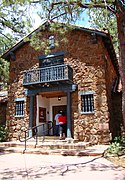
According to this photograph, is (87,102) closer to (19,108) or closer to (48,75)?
(48,75)

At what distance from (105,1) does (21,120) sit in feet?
30.7

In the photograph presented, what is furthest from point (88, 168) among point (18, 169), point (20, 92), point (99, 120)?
point (20, 92)

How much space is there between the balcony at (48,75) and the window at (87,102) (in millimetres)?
1348

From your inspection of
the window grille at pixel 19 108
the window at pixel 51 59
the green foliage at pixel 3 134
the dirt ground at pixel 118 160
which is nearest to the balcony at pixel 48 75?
the window at pixel 51 59

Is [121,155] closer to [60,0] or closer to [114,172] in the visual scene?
[114,172]

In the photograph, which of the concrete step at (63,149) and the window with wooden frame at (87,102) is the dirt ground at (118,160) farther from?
the window with wooden frame at (87,102)

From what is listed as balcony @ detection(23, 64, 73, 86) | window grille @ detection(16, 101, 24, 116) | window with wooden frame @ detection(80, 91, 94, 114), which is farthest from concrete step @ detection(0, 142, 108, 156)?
balcony @ detection(23, 64, 73, 86)

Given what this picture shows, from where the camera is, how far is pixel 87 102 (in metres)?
11.6

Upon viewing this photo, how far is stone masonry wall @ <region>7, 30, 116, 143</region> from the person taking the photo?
11094mm

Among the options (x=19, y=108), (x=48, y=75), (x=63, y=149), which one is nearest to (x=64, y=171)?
(x=63, y=149)

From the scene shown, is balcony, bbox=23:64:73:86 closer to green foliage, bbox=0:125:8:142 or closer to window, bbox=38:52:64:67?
window, bbox=38:52:64:67

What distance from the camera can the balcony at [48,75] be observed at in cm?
1175

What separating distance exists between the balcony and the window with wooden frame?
134 centimetres

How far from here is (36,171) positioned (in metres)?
5.96
